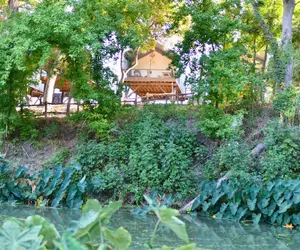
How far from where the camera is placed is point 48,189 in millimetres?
12961

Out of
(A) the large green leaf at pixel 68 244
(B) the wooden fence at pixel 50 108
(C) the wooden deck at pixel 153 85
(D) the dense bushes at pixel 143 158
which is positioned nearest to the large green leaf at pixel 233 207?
(D) the dense bushes at pixel 143 158

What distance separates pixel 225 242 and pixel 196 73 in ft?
29.2

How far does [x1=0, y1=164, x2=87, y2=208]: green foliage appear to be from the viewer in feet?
41.9

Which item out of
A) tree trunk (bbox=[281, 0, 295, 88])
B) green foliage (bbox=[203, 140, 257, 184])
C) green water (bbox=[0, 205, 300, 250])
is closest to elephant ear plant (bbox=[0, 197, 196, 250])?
green water (bbox=[0, 205, 300, 250])

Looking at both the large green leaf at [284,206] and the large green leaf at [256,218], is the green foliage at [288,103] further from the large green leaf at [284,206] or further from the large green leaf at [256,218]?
the large green leaf at [256,218]

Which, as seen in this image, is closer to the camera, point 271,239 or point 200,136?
point 271,239

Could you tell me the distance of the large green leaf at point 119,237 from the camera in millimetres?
1766

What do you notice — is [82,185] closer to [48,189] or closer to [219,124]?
[48,189]

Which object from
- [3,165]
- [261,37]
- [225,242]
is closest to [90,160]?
[3,165]

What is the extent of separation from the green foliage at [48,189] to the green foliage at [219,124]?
432 cm

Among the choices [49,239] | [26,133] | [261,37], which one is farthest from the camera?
[261,37]

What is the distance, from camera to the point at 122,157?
14.3 meters

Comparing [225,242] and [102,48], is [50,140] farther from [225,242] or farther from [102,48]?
[225,242]

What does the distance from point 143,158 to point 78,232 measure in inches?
463
